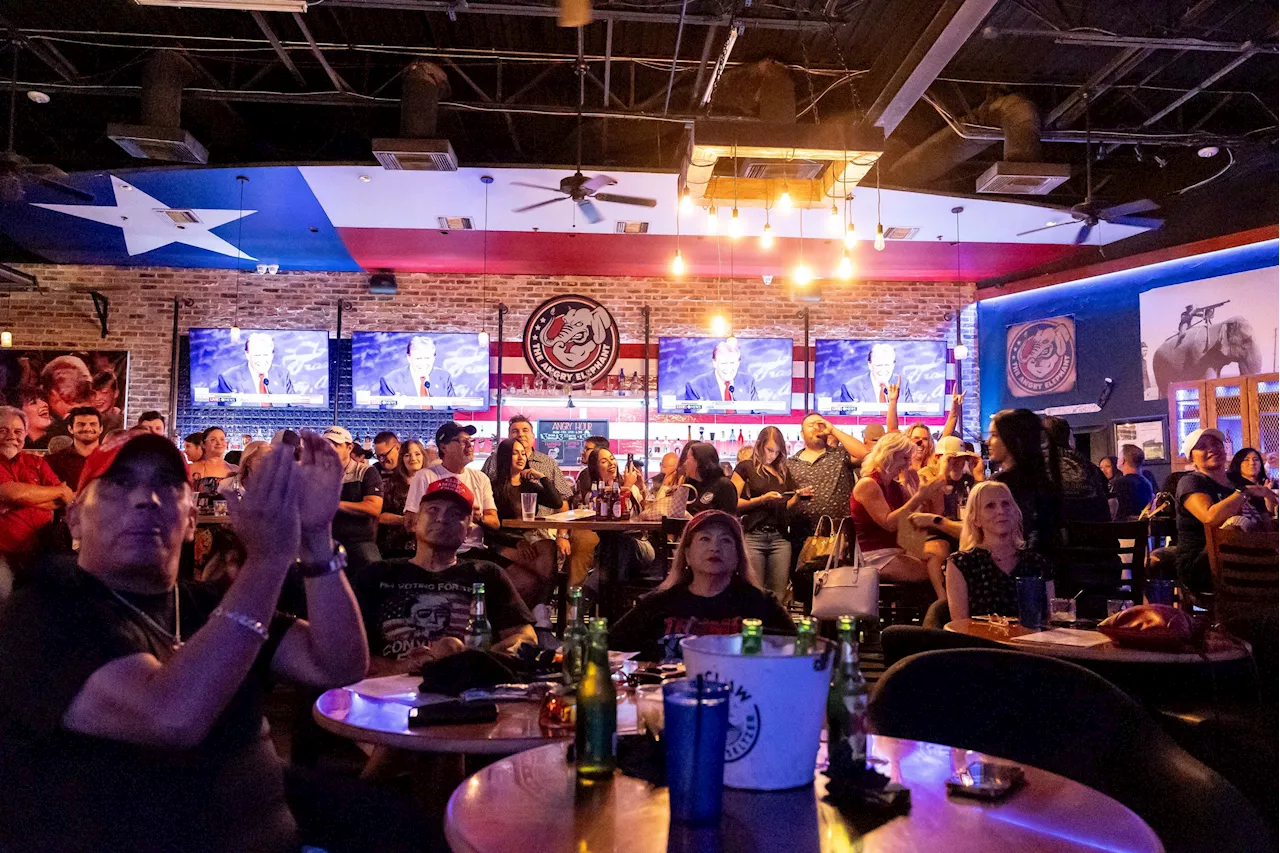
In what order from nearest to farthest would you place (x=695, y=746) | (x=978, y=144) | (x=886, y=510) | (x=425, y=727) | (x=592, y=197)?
(x=695, y=746)
(x=425, y=727)
(x=886, y=510)
(x=978, y=144)
(x=592, y=197)

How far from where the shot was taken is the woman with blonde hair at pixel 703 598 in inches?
127

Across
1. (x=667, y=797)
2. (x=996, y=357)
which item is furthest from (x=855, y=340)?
(x=667, y=797)

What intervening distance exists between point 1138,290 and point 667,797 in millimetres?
10100

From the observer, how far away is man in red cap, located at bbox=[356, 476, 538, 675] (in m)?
3.39

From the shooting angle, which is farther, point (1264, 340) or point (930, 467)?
point (1264, 340)

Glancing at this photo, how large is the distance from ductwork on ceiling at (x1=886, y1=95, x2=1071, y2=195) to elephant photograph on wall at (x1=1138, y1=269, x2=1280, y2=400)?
292cm

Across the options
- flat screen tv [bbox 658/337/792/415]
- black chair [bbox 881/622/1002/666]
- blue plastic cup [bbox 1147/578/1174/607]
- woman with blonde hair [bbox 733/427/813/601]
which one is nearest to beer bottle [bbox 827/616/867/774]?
black chair [bbox 881/622/1002/666]

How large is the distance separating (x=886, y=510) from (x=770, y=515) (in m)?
1.33

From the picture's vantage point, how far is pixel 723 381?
1069 cm

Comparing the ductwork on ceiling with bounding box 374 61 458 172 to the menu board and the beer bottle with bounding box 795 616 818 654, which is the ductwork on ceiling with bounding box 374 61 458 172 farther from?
the beer bottle with bounding box 795 616 818 654

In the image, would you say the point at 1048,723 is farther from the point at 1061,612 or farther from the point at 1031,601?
the point at 1061,612

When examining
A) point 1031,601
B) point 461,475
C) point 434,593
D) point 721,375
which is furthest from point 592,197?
point 1031,601

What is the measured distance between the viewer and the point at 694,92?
7145mm

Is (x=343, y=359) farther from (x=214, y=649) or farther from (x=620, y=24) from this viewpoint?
(x=214, y=649)
